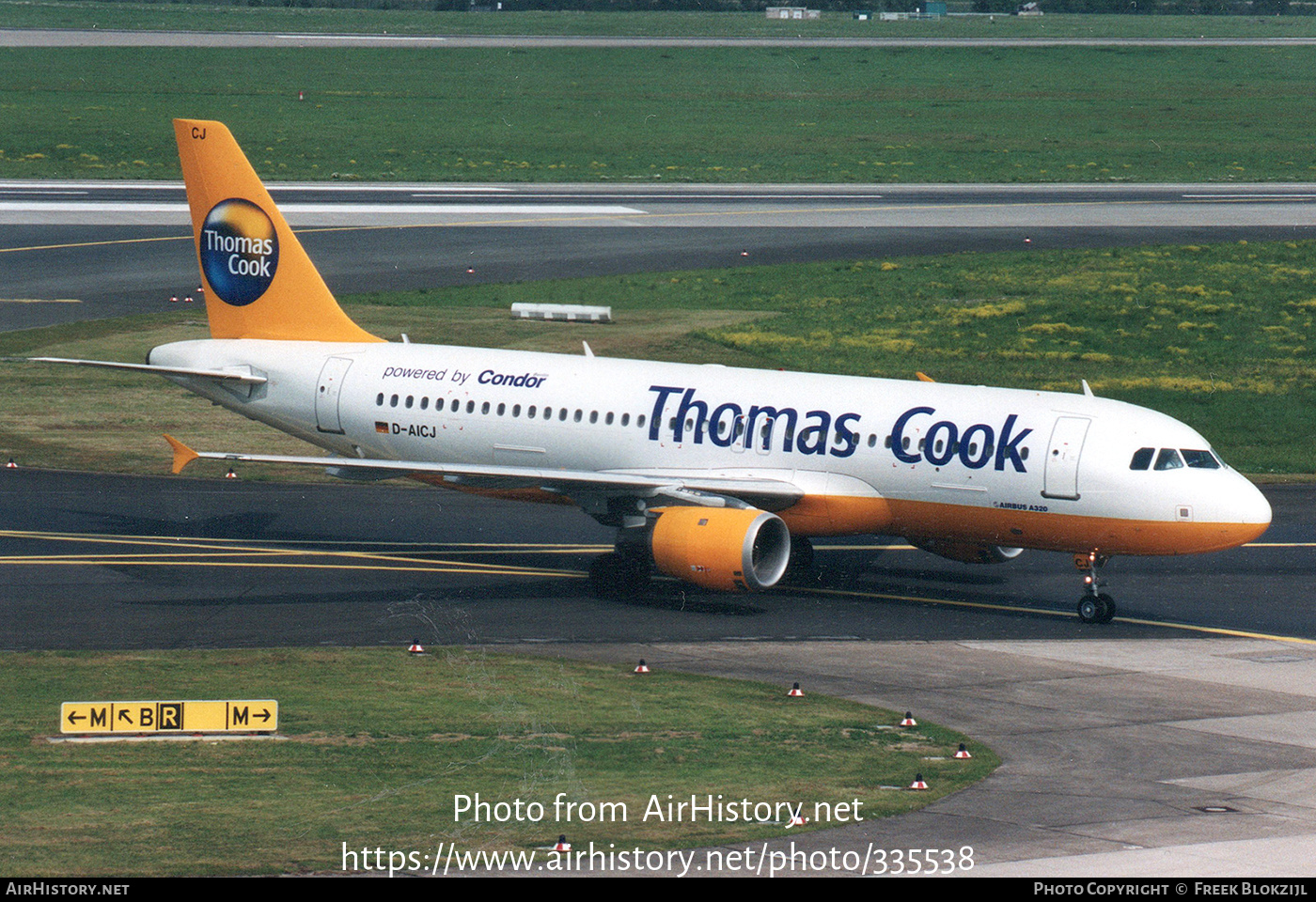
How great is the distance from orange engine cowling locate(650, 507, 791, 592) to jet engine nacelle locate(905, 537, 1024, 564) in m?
3.97

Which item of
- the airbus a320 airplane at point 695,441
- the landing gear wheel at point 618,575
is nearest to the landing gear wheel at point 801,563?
the airbus a320 airplane at point 695,441

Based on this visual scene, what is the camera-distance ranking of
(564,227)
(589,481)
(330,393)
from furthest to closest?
1. (564,227)
2. (330,393)
3. (589,481)

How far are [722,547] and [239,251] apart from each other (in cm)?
1584

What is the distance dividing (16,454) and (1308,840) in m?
37.9

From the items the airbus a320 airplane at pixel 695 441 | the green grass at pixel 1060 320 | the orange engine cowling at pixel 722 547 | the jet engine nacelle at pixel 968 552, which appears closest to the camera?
the orange engine cowling at pixel 722 547

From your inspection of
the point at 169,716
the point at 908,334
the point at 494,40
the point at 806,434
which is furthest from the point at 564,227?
the point at 494,40

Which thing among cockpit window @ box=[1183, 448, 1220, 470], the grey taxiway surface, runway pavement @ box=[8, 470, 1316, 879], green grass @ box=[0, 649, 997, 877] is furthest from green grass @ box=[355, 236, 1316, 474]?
green grass @ box=[0, 649, 997, 877]

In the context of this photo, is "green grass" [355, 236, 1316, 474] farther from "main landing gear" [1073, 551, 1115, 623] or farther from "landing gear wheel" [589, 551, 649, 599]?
"landing gear wheel" [589, 551, 649, 599]

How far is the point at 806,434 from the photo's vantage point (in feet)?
124

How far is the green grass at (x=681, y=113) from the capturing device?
11381 centimetres

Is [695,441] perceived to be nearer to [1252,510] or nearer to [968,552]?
[968,552]

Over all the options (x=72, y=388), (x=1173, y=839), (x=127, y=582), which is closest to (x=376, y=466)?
(x=127, y=582)

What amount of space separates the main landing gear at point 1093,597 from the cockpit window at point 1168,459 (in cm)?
232

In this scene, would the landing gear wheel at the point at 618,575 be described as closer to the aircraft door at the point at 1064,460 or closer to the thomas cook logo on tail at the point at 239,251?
the aircraft door at the point at 1064,460
